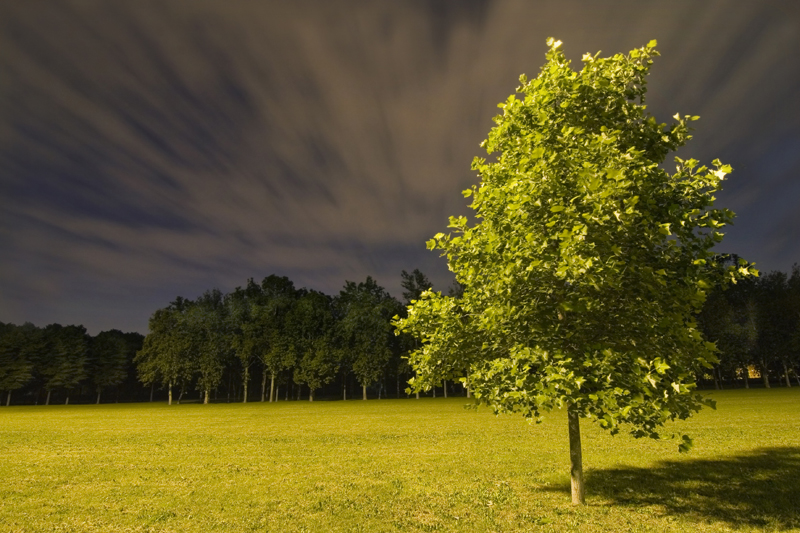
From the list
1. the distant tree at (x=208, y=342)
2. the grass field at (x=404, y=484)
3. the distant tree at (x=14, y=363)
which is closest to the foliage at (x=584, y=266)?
the grass field at (x=404, y=484)

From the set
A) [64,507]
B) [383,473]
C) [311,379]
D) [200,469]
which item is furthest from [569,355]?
[311,379]

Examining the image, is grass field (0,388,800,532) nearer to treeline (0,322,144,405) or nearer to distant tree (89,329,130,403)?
treeline (0,322,144,405)

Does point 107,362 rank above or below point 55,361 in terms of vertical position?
below

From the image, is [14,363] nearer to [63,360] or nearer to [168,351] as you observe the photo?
[63,360]

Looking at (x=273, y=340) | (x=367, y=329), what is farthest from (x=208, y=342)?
(x=367, y=329)

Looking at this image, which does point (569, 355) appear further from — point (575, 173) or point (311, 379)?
point (311, 379)

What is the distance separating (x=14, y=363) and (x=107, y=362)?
17.7m

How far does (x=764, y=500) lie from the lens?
39.4 ft

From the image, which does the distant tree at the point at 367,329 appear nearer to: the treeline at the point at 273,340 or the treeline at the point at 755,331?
the treeline at the point at 273,340

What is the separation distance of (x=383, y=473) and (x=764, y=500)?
11.7 metres

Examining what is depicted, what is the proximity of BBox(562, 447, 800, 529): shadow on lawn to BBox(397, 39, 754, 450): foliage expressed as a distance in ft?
14.6

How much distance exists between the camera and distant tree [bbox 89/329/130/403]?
102450 mm

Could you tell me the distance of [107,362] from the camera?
10394 centimetres

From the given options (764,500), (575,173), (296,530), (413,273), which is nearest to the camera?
(575,173)
